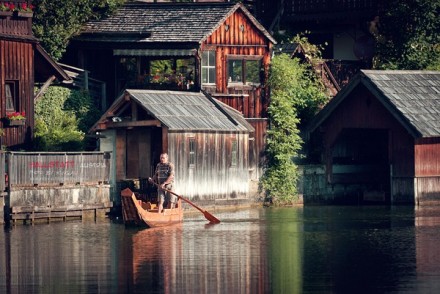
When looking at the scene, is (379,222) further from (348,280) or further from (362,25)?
(362,25)

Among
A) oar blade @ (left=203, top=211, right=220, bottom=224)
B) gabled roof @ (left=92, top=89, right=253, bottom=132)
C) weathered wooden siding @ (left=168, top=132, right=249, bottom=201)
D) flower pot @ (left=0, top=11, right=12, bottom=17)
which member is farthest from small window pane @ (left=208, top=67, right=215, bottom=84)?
oar blade @ (left=203, top=211, right=220, bottom=224)

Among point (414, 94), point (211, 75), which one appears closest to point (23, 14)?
point (211, 75)

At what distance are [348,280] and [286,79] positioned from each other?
24473mm

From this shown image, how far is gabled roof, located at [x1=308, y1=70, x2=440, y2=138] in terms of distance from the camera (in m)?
53.6

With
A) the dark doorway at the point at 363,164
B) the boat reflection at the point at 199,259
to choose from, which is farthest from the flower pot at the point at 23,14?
the dark doorway at the point at 363,164

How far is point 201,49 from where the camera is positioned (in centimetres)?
5575

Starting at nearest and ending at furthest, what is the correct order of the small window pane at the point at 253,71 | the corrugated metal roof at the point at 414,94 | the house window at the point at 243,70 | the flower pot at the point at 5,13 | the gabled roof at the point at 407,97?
the flower pot at the point at 5,13
the gabled roof at the point at 407,97
the corrugated metal roof at the point at 414,94
the house window at the point at 243,70
the small window pane at the point at 253,71

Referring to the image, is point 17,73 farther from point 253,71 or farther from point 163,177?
point 253,71

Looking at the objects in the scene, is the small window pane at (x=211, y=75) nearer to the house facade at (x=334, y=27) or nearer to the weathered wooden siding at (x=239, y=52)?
the weathered wooden siding at (x=239, y=52)

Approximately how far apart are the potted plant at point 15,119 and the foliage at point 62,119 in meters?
1.10

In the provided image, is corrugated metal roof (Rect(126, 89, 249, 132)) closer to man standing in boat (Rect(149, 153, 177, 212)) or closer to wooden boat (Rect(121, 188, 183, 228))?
man standing in boat (Rect(149, 153, 177, 212))

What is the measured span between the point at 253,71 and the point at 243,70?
1.69 feet

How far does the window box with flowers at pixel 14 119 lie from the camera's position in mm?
51062

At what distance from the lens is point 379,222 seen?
4806 centimetres
